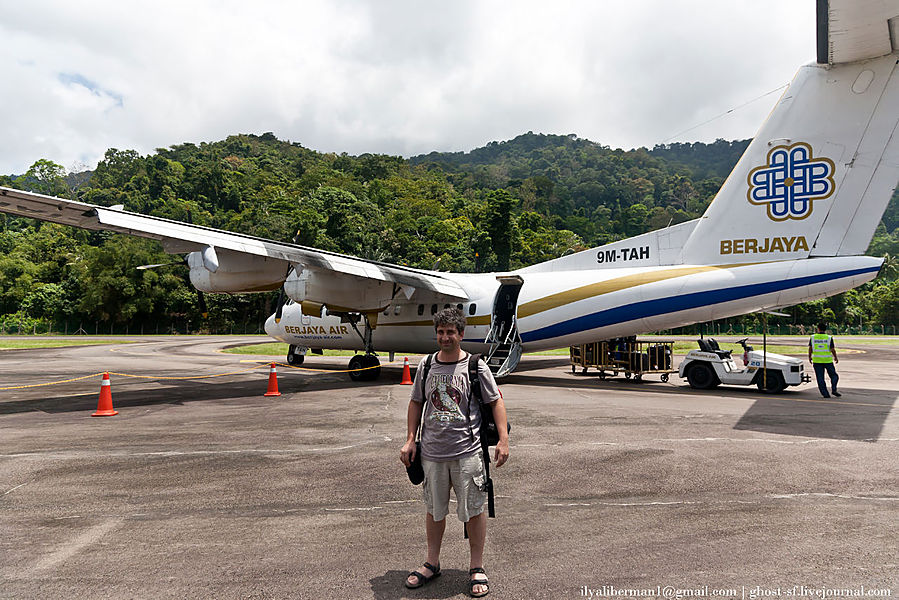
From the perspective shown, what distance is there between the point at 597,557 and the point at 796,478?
3.44 metres

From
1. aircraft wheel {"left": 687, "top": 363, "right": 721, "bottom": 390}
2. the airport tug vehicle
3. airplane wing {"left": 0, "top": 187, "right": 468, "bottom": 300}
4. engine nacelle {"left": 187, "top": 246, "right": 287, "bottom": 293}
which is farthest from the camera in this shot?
aircraft wheel {"left": 687, "top": 363, "right": 721, "bottom": 390}

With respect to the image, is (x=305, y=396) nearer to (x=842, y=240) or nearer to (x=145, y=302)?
(x=842, y=240)

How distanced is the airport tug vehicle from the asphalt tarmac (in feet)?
7.42

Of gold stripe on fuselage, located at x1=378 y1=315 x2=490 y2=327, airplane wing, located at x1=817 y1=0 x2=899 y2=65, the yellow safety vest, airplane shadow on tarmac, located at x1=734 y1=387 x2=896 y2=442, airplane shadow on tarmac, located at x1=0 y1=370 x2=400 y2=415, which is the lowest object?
airplane shadow on tarmac, located at x1=0 y1=370 x2=400 y2=415

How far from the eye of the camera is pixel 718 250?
1286 cm

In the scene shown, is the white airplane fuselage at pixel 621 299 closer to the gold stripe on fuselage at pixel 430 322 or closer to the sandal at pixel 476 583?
the gold stripe on fuselage at pixel 430 322

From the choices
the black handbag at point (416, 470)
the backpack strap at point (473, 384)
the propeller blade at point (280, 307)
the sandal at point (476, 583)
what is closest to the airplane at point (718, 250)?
the propeller blade at point (280, 307)

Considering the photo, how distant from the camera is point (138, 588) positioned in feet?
12.4

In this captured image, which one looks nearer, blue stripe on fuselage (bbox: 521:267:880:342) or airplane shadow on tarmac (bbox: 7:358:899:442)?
airplane shadow on tarmac (bbox: 7:358:899:442)

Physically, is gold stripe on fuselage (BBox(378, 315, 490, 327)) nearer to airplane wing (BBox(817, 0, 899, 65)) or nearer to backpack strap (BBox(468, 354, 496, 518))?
airplane wing (BBox(817, 0, 899, 65))

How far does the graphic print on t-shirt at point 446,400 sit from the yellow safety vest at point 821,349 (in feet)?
41.2

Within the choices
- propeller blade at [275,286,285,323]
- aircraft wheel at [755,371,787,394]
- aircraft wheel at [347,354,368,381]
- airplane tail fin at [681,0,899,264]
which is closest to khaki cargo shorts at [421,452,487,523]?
airplane tail fin at [681,0,899,264]

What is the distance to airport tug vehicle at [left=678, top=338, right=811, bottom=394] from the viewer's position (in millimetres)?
13391

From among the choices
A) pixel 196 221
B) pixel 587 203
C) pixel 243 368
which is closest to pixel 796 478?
pixel 243 368
